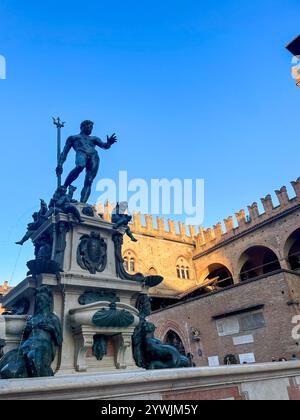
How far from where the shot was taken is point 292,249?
25.2 m

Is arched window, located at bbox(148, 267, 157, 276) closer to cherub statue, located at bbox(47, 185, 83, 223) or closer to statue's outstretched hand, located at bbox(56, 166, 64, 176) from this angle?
statue's outstretched hand, located at bbox(56, 166, 64, 176)

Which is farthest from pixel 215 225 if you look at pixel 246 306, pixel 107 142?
pixel 107 142

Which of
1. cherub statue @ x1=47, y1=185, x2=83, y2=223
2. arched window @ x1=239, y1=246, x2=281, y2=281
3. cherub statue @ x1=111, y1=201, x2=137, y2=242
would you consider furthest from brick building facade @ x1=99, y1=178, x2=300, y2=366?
cherub statue @ x1=47, y1=185, x2=83, y2=223

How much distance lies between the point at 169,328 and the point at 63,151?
16.9 m

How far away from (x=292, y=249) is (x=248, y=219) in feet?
13.0

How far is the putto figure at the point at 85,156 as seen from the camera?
6.17 meters

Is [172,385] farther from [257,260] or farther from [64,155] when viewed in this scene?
[257,260]

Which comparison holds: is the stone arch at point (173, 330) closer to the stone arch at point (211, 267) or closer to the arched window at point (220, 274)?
the stone arch at point (211, 267)

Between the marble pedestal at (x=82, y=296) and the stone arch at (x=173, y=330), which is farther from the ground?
the stone arch at (x=173, y=330)

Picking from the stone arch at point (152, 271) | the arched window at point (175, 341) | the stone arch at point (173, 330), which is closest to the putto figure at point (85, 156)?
the stone arch at point (173, 330)

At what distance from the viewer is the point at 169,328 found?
2055cm

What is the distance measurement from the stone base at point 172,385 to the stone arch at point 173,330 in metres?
16.5
